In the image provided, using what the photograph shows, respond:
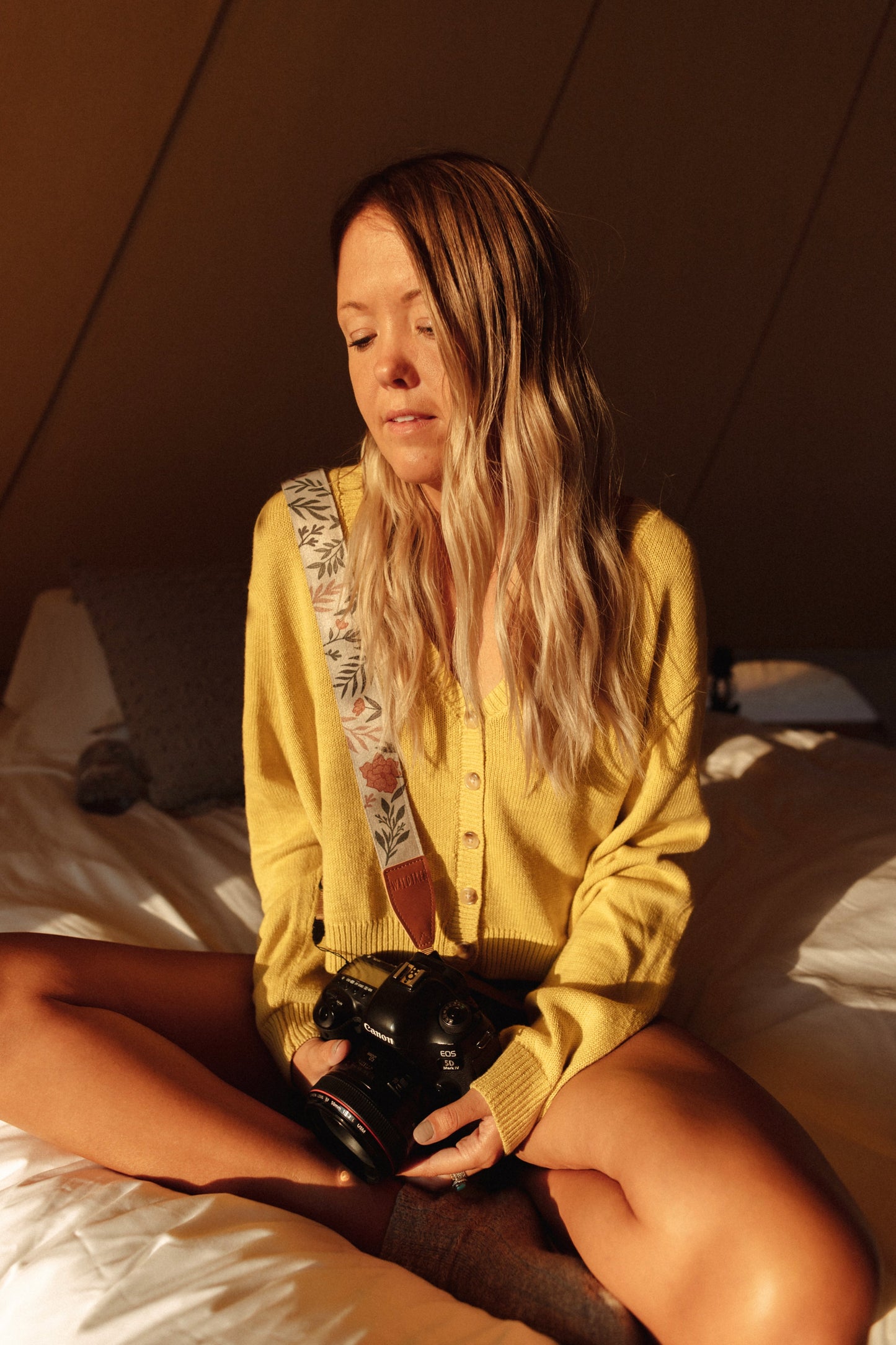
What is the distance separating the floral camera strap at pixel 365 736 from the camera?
106 cm

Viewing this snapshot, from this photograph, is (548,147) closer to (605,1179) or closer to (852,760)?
(852,760)

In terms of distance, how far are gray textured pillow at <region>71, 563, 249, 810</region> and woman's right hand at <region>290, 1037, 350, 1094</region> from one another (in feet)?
2.75

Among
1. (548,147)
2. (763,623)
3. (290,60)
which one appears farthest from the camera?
(763,623)

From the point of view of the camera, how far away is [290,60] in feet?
5.73

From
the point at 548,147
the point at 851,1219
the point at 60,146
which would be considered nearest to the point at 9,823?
the point at 60,146

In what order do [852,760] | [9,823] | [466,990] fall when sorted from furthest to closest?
[852,760]
[9,823]
[466,990]

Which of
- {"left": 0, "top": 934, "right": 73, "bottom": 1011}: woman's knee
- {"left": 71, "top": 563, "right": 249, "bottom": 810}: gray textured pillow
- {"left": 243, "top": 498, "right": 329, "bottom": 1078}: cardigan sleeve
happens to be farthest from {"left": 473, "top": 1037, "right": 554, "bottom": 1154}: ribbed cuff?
{"left": 71, "top": 563, "right": 249, "bottom": 810}: gray textured pillow

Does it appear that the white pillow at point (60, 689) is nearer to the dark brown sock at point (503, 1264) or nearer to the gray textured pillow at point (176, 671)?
the gray textured pillow at point (176, 671)

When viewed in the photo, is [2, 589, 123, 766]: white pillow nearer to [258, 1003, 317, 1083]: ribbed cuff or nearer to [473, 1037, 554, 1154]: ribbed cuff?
[258, 1003, 317, 1083]: ribbed cuff

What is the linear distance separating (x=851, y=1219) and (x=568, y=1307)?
22cm

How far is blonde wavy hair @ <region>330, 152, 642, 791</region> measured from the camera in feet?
3.13

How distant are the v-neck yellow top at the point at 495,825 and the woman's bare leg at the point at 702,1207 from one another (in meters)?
0.15

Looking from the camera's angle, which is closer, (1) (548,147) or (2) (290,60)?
(2) (290,60)

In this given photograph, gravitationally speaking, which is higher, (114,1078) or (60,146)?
(60,146)
